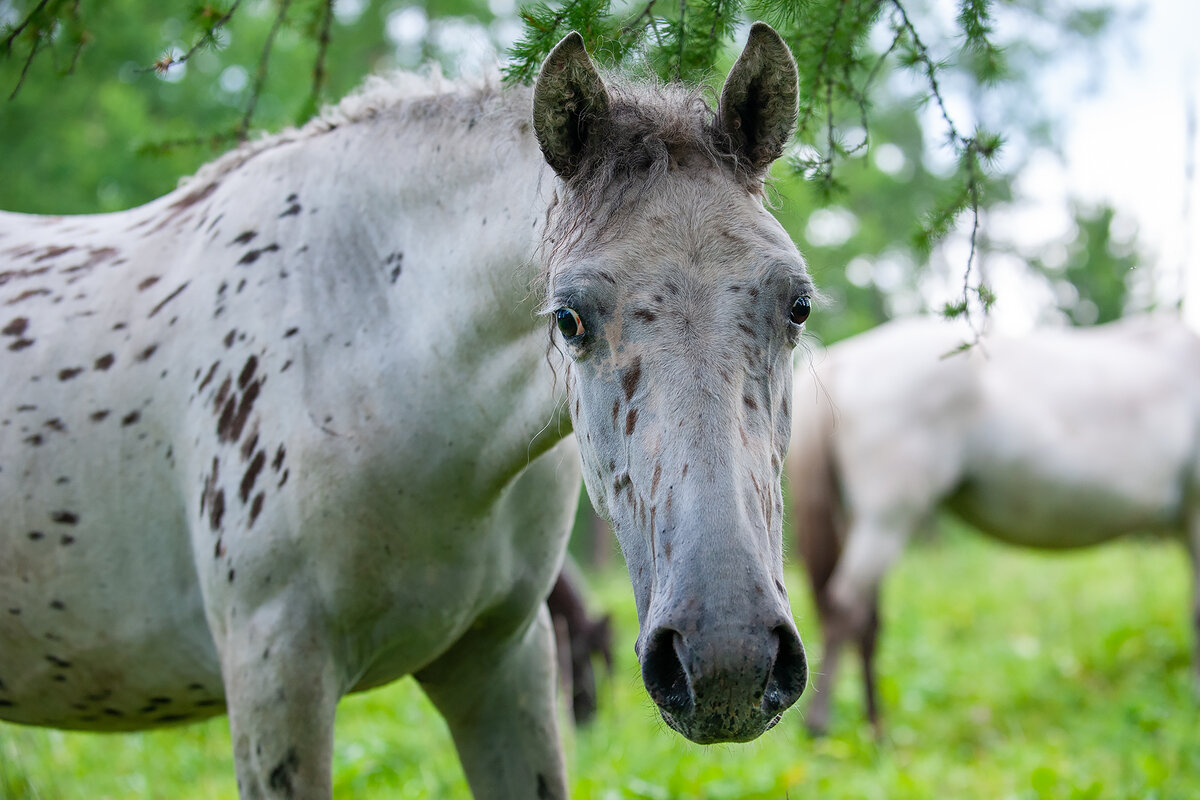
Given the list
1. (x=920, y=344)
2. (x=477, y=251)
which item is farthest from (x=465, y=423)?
(x=920, y=344)

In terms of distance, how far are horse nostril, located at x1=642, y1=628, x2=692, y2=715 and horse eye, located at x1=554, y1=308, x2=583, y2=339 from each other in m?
0.52

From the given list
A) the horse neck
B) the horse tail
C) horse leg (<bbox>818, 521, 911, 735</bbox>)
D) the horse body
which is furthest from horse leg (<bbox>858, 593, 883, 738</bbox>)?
the horse neck

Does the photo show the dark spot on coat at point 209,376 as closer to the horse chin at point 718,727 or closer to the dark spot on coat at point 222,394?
the dark spot on coat at point 222,394

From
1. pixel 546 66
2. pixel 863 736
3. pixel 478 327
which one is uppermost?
pixel 546 66

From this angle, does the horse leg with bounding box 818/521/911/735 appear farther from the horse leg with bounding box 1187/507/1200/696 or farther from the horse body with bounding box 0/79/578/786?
the horse body with bounding box 0/79/578/786

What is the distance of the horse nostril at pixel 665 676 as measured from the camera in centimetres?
132

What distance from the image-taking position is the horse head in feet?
4.27

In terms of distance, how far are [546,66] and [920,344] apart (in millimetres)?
4574

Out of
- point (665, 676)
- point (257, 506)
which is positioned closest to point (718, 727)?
point (665, 676)

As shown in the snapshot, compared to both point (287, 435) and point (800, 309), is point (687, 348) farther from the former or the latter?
point (287, 435)

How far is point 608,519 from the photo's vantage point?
164cm

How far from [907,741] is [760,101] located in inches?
162

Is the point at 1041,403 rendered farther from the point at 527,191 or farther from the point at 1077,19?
the point at 1077,19

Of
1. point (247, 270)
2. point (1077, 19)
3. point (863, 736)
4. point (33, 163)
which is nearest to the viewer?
point (247, 270)
